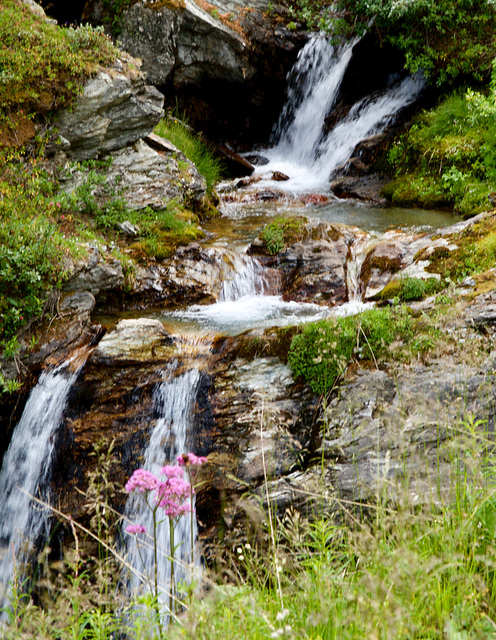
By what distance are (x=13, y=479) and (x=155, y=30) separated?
13.3 metres

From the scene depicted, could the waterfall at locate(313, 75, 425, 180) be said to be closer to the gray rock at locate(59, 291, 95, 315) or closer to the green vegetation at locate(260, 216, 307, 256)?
the green vegetation at locate(260, 216, 307, 256)

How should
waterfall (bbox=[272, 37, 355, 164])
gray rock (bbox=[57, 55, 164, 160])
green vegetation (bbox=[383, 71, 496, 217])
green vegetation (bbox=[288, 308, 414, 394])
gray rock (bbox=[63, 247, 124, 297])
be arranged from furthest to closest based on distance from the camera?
1. waterfall (bbox=[272, 37, 355, 164])
2. green vegetation (bbox=[383, 71, 496, 217])
3. gray rock (bbox=[57, 55, 164, 160])
4. gray rock (bbox=[63, 247, 124, 297])
5. green vegetation (bbox=[288, 308, 414, 394])

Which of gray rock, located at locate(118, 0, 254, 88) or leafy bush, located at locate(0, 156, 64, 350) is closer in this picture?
leafy bush, located at locate(0, 156, 64, 350)

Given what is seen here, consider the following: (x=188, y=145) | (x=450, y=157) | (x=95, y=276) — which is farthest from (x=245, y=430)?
(x=188, y=145)

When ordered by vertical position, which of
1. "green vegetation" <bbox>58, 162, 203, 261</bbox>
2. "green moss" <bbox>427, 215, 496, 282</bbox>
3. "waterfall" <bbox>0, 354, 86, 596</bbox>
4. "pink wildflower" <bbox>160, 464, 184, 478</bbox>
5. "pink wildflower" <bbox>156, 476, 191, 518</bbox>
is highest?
"green vegetation" <bbox>58, 162, 203, 261</bbox>

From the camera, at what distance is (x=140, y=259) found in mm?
7598

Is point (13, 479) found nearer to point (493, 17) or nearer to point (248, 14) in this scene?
point (493, 17)

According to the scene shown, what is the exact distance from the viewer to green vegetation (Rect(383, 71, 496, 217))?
9.58 meters

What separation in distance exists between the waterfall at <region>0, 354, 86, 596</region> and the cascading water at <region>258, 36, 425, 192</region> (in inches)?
373

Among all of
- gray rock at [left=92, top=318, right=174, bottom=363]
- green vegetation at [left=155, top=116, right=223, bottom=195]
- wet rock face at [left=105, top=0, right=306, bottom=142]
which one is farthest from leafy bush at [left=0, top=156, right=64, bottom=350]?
wet rock face at [left=105, top=0, right=306, bottom=142]

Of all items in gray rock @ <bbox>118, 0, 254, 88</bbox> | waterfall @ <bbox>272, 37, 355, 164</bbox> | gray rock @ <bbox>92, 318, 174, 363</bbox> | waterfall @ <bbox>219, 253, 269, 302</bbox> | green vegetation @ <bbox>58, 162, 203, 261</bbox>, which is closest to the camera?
gray rock @ <bbox>92, 318, 174, 363</bbox>

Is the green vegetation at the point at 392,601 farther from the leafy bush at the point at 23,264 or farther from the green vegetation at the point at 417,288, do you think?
the leafy bush at the point at 23,264

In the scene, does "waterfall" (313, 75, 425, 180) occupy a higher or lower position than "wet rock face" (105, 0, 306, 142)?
lower

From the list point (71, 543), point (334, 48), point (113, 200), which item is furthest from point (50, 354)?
point (334, 48)
